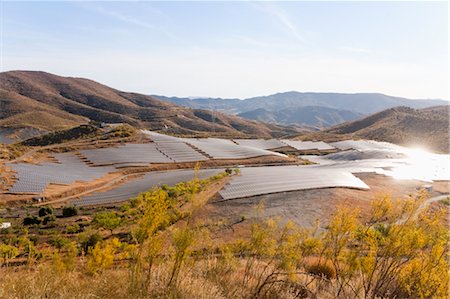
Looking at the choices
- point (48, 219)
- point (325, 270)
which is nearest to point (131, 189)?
point (48, 219)

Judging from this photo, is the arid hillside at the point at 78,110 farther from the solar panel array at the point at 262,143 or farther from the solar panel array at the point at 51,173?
the solar panel array at the point at 51,173

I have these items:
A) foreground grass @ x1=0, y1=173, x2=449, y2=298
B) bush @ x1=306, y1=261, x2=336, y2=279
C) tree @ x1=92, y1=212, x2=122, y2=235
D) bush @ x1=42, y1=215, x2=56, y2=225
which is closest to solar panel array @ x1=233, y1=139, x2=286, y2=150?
tree @ x1=92, y1=212, x2=122, y2=235

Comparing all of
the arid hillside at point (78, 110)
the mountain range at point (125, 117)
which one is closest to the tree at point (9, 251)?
the mountain range at point (125, 117)

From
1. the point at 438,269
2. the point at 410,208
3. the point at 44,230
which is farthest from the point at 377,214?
the point at 44,230

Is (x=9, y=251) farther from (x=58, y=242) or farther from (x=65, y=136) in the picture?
(x=65, y=136)

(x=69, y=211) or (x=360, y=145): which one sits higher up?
(x=360, y=145)

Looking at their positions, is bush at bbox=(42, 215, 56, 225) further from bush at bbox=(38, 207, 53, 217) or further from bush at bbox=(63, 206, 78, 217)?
bush at bbox=(63, 206, 78, 217)

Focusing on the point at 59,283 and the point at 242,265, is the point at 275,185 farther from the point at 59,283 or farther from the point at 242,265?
the point at 59,283
